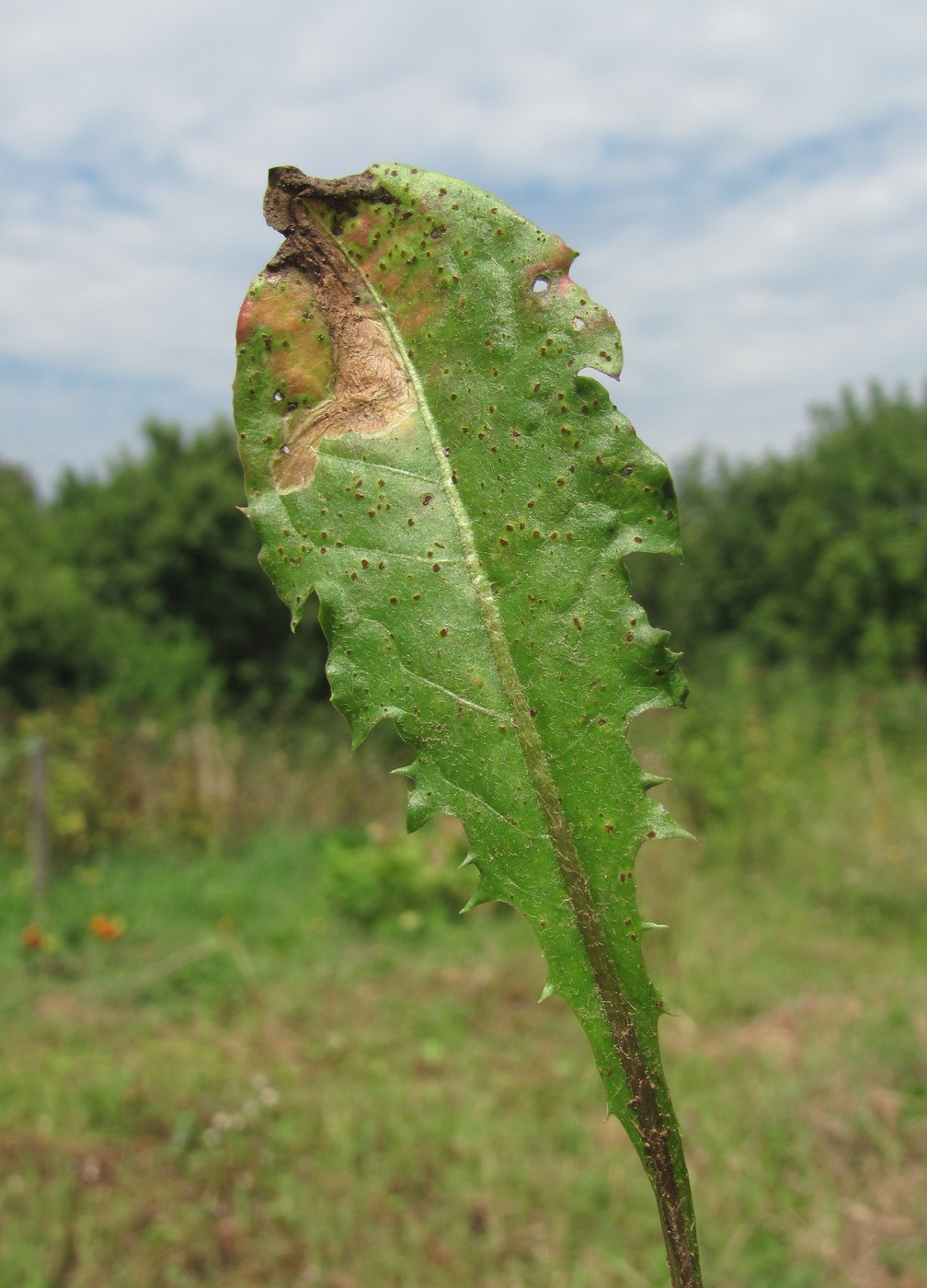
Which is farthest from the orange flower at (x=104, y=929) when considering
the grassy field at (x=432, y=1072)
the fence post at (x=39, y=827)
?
the fence post at (x=39, y=827)

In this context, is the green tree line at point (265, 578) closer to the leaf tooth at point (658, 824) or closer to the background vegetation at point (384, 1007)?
the background vegetation at point (384, 1007)

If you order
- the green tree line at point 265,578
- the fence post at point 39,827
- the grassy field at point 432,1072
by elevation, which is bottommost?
the grassy field at point 432,1072

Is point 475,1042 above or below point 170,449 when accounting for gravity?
below

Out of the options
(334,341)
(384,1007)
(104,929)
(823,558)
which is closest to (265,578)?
(104,929)

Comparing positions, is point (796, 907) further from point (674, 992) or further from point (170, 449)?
point (170, 449)

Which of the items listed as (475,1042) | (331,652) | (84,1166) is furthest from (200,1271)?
(331,652)

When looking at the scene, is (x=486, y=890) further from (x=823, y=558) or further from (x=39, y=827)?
(x=823, y=558)
